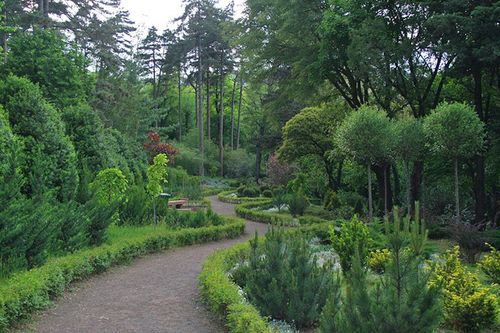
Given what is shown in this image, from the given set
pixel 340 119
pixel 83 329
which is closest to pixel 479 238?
pixel 83 329

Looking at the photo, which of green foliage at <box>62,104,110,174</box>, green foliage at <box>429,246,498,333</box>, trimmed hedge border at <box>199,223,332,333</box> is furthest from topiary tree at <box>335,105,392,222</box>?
green foliage at <box>429,246,498,333</box>

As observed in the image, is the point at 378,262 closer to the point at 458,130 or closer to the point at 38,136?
the point at 458,130

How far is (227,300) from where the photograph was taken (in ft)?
21.0

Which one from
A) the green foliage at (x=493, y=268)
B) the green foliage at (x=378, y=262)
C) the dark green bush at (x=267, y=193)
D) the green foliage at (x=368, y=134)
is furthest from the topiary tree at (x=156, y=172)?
the dark green bush at (x=267, y=193)

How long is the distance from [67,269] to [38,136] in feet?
14.4

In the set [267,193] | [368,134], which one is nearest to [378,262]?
[368,134]

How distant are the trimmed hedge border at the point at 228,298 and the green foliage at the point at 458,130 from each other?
6.61 metres

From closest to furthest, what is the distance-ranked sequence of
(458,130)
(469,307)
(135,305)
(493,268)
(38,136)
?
(469,307), (135,305), (493,268), (38,136), (458,130)

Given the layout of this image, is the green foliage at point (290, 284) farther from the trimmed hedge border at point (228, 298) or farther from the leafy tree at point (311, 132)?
the leafy tree at point (311, 132)

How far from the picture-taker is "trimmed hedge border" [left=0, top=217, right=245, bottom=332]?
6.21 meters

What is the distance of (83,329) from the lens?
6.11m

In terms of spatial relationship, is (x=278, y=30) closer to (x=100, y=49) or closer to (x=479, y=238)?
(x=479, y=238)

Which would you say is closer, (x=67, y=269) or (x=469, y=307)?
(x=469, y=307)

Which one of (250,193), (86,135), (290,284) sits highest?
(86,135)
